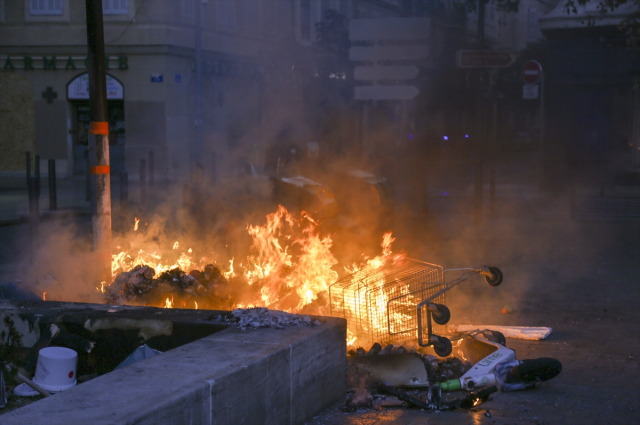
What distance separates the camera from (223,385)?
111 inches

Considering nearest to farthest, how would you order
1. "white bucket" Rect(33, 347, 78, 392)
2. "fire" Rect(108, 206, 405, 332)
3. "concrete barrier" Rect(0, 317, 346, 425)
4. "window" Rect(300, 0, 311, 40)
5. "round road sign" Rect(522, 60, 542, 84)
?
"concrete barrier" Rect(0, 317, 346, 425)
"white bucket" Rect(33, 347, 78, 392)
"fire" Rect(108, 206, 405, 332)
"round road sign" Rect(522, 60, 542, 84)
"window" Rect(300, 0, 311, 40)

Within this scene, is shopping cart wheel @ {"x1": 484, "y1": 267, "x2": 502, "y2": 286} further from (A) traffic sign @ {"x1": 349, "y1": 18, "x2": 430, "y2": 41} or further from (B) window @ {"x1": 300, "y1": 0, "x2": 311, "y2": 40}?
(B) window @ {"x1": 300, "y1": 0, "x2": 311, "y2": 40}

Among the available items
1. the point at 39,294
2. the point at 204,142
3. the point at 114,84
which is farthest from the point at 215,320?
the point at 114,84

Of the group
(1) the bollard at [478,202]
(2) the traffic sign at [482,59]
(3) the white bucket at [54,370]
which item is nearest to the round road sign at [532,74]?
(1) the bollard at [478,202]

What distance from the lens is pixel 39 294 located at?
16.5ft

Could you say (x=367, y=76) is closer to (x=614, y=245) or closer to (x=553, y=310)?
(x=614, y=245)

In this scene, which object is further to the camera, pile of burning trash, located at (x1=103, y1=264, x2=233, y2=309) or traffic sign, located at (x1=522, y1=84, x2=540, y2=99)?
traffic sign, located at (x1=522, y1=84, x2=540, y2=99)

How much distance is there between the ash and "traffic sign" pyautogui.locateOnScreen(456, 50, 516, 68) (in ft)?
24.8

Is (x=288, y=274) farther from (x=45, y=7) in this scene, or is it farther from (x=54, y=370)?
(x=45, y=7)

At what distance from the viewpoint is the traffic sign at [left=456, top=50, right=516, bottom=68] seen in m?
10.5

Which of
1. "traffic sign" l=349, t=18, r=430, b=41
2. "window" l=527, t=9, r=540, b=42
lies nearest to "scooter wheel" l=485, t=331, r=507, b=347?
"traffic sign" l=349, t=18, r=430, b=41

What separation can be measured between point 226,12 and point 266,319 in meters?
18.7

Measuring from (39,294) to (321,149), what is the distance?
6009 millimetres

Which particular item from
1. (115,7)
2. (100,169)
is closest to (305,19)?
(115,7)
